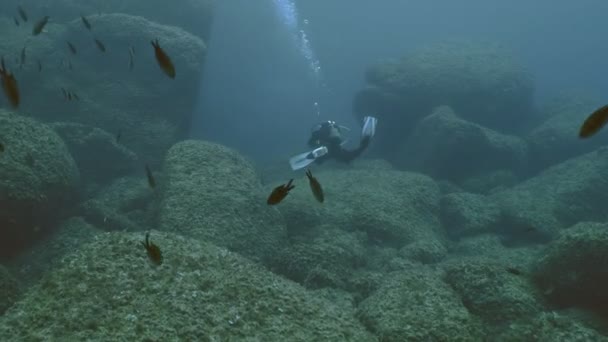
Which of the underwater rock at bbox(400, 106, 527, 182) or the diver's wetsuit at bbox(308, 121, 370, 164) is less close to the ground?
Result: the diver's wetsuit at bbox(308, 121, 370, 164)

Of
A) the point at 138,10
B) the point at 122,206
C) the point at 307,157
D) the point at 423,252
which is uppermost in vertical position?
the point at 307,157

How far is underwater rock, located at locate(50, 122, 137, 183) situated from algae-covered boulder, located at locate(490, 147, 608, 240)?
385 inches

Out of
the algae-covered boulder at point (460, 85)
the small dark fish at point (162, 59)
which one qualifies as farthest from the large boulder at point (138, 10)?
the small dark fish at point (162, 59)

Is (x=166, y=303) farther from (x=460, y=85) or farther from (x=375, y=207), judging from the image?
(x=460, y=85)

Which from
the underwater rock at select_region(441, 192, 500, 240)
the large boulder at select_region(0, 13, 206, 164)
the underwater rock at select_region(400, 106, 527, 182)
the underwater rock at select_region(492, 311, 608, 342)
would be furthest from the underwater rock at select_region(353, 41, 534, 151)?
the underwater rock at select_region(492, 311, 608, 342)

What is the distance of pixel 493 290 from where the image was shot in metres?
5.89

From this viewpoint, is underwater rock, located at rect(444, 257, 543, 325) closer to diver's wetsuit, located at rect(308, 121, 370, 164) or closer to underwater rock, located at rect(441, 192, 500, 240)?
underwater rock, located at rect(441, 192, 500, 240)

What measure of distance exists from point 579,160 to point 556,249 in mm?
8321

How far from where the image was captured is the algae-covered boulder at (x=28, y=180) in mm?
6973

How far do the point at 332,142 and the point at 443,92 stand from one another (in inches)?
319

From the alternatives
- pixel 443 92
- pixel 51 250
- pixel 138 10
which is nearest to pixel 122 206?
pixel 51 250

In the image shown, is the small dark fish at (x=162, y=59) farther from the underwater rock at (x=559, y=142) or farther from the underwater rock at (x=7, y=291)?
the underwater rock at (x=559, y=142)

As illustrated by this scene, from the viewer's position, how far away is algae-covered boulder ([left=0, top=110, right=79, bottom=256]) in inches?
275

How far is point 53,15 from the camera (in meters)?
17.5
